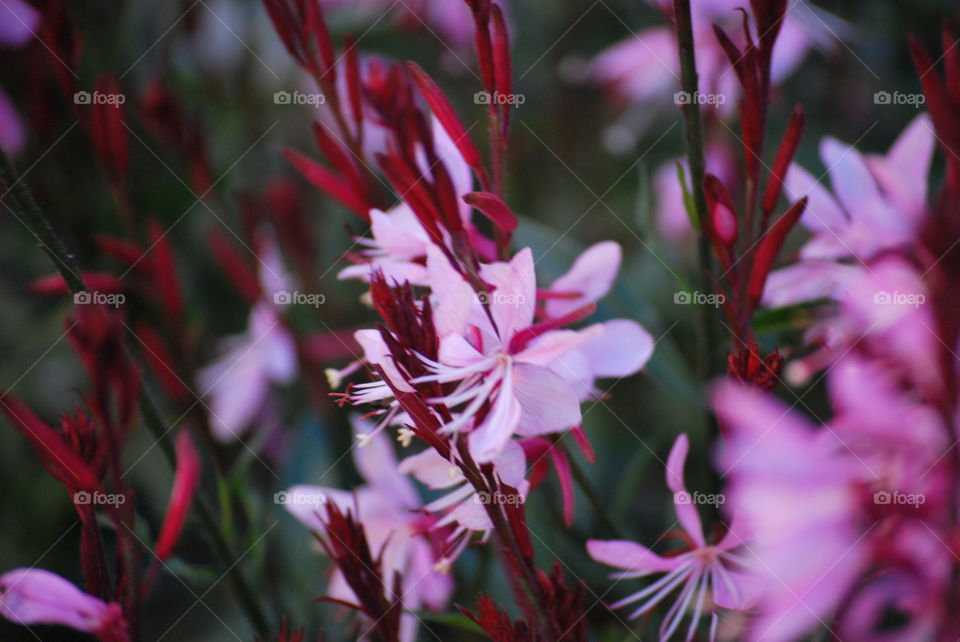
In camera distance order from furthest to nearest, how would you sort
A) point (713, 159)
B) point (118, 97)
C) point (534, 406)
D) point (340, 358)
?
point (713, 159)
point (340, 358)
point (118, 97)
point (534, 406)

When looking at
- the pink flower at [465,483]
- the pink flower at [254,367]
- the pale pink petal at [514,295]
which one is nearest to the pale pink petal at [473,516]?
the pink flower at [465,483]

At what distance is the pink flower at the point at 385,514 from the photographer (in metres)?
0.63

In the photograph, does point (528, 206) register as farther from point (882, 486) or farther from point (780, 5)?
point (882, 486)

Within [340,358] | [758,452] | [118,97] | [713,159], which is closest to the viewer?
[758,452]

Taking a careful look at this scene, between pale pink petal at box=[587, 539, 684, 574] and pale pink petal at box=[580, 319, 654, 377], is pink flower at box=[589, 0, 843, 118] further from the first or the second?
pale pink petal at box=[587, 539, 684, 574]

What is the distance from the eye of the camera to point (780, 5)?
53cm

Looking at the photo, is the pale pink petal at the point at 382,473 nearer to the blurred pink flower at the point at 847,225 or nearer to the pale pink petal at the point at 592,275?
the pale pink petal at the point at 592,275

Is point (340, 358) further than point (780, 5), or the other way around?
point (340, 358)

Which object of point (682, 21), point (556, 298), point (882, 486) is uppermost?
point (682, 21)

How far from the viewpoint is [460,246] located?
21.3 inches

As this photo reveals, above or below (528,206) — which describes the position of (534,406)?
below

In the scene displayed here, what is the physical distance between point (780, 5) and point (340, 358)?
2.16 ft

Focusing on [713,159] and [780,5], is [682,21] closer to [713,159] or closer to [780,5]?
[780,5]

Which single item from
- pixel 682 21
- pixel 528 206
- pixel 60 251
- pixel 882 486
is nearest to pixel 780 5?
pixel 682 21
